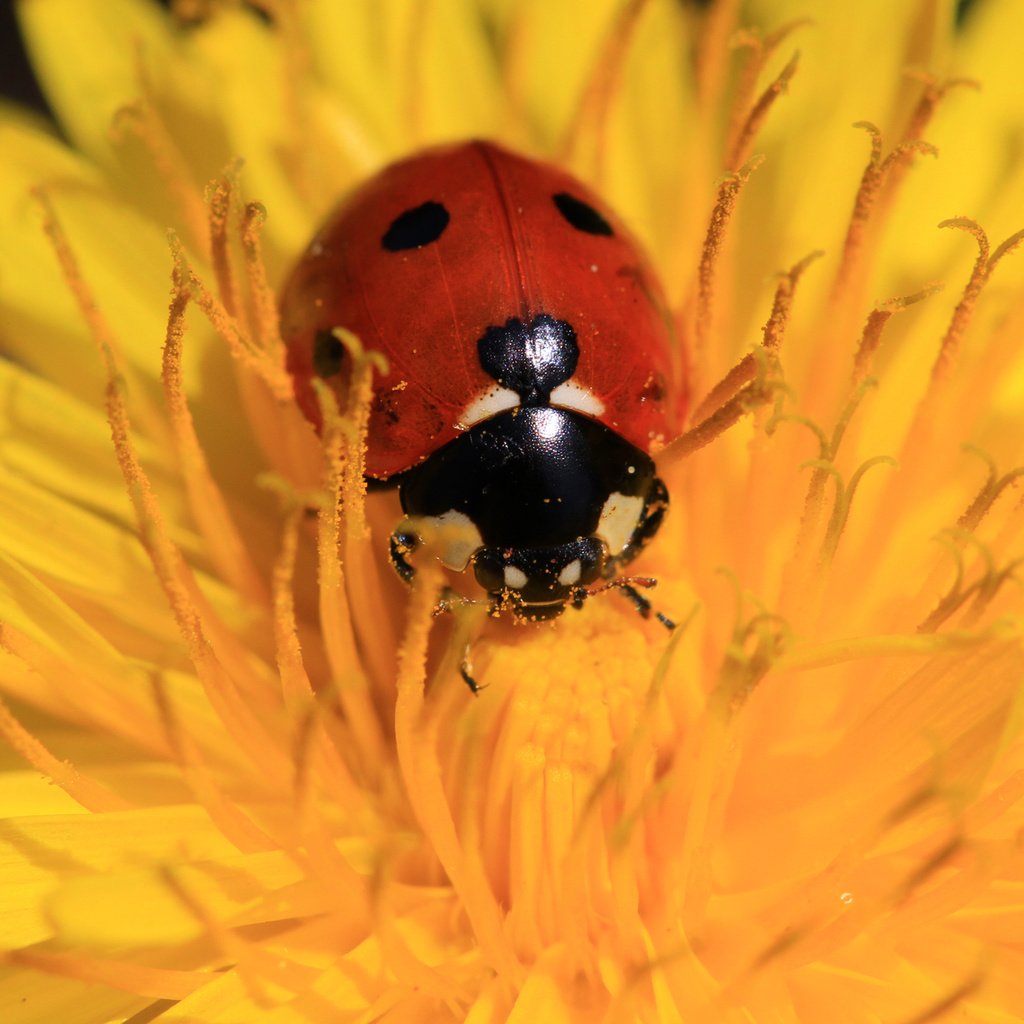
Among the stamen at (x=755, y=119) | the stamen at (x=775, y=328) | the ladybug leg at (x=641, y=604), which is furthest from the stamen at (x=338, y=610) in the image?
the stamen at (x=755, y=119)

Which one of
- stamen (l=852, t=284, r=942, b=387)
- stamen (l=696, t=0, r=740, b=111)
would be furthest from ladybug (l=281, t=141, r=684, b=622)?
stamen (l=696, t=0, r=740, b=111)

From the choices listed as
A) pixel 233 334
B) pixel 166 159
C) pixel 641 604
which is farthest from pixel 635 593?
pixel 166 159

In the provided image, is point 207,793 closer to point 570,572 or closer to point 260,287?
point 570,572

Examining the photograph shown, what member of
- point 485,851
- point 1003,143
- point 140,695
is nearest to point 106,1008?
point 140,695

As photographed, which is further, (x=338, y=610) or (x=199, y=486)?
(x=199, y=486)

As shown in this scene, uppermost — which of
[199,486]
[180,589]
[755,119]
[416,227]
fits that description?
[755,119]

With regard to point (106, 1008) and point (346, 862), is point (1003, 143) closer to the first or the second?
point (346, 862)

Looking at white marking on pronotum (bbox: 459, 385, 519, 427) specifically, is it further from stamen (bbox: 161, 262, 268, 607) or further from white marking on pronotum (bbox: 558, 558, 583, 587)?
stamen (bbox: 161, 262, 268, 607)

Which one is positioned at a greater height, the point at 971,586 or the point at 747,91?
the point at 747,91
